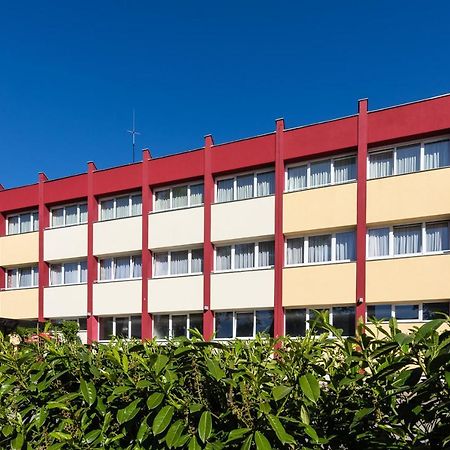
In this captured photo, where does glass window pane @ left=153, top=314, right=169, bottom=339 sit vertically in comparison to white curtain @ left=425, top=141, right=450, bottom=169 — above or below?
below

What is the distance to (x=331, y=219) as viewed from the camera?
59.4 ft

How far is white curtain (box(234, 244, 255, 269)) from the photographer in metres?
20.1

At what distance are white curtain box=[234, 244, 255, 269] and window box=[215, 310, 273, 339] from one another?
210 centimetres

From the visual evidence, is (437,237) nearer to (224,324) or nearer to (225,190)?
(225,190)

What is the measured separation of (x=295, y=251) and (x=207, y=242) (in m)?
4.12

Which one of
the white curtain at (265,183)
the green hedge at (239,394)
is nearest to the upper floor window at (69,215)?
the white curtain at (265,183)

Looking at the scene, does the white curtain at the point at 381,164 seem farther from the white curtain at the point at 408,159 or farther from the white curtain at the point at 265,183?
the white curtain at the point at 265,183

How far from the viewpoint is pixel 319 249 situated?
61.4 ft

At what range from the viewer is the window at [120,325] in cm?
2244

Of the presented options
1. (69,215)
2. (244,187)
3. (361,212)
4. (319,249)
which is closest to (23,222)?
(69,215)

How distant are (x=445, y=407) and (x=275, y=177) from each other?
17.9m

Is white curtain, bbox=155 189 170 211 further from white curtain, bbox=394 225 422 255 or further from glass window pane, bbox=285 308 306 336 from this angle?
white curtain, bbox=394 225 422 255

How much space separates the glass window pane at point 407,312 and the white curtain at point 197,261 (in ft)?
29.2

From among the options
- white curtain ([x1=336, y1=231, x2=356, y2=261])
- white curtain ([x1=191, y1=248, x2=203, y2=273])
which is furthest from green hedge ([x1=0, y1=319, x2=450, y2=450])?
white curtain ([x1=191, y1=248, x2=203, y2=273])
